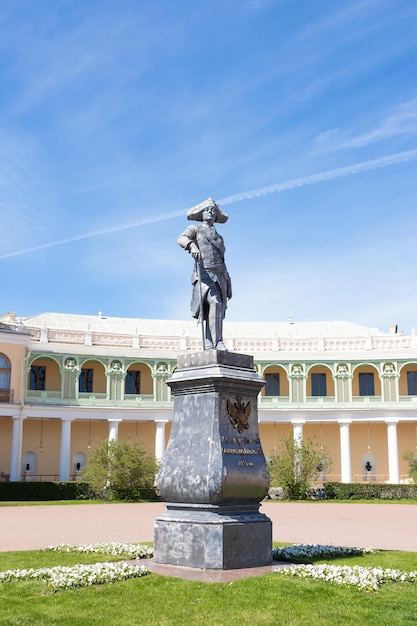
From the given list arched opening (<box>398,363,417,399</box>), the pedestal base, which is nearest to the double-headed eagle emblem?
the pedestal base

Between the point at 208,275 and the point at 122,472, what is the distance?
84.0 ft

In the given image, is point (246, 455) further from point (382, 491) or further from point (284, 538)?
point (382, 491)

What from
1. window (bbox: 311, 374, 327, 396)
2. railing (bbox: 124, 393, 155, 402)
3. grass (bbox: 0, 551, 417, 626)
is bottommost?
grass (bbox: 0, 551, 417, 626)

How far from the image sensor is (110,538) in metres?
16.5

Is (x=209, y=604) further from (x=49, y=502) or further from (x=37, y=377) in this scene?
(x=37, y=377)

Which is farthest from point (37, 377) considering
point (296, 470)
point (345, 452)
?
point (345, 452)

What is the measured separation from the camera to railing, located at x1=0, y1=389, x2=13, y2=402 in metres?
42.0

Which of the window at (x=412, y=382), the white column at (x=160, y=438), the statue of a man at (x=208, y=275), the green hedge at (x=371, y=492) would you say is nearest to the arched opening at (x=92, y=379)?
the white column at (x=160, y=438)

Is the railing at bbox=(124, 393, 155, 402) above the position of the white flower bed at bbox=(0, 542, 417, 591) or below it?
above

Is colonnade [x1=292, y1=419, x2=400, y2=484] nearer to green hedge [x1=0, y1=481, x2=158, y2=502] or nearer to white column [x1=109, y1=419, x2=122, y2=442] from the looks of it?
white column [x1=109, y1=419, x2=122, y2=442]

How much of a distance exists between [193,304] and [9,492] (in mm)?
27331

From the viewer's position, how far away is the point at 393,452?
149 feet

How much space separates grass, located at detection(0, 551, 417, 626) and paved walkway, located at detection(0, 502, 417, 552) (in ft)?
21.3

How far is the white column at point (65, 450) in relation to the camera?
4259 cm
